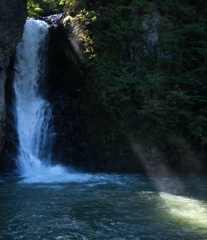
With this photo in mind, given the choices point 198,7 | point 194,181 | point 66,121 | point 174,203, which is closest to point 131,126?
point 66,121

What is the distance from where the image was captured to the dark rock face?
9.70 metres

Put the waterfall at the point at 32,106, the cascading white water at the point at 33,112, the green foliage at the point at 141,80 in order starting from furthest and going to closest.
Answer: the green foliage at the point at 141,80
the waterfall at the point at 32,106
the cascading white water at the point at 33,112

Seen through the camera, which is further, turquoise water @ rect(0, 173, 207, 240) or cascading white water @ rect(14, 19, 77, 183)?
cascading white water @ rect(14, 19, 77, 183)

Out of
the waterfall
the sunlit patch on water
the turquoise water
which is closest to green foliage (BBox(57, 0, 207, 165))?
the waterfall

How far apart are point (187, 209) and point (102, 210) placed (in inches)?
77.2

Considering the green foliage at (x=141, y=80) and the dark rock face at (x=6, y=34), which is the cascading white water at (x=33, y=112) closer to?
the dark rock face at (x=6, y=34)

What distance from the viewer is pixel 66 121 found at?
11852 mm

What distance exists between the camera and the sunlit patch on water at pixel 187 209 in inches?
193

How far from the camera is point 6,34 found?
10180 millimetres

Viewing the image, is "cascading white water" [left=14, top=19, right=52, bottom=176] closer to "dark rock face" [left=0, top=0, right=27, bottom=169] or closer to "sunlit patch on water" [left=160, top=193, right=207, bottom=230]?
"dark rock face" [left=0, top=0, right=27, bottom=169]

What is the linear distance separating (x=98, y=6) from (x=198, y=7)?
5.99 meters

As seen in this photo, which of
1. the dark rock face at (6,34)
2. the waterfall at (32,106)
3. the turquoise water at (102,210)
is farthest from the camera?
the waterfall at (32,106)

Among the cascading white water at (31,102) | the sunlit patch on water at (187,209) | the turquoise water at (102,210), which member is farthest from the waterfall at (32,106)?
the sunlit patch on water at (187,209)

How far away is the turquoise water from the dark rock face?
219 cm
